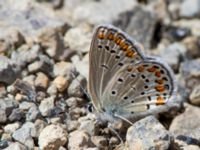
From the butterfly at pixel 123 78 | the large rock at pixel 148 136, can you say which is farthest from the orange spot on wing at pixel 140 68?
the large rock at pixel 148 136

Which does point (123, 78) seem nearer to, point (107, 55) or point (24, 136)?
point (107, 55)

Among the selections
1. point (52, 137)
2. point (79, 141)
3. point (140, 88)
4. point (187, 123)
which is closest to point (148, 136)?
point (79, 141)

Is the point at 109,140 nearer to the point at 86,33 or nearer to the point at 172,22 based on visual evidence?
the point at 86,33

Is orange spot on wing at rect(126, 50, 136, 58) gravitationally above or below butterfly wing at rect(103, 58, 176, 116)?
above

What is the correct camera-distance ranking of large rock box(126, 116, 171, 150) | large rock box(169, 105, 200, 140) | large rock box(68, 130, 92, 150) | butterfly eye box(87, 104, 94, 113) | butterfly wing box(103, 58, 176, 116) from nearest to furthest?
large rock box(126, 116, 171, 150) < large rock box(68, 130, 92, 150) < butterfly wing box(103, 58, 176, 116) < butterfly eye box(87, 104, 94, 113) < large rock box(169, 105, 200, 140)

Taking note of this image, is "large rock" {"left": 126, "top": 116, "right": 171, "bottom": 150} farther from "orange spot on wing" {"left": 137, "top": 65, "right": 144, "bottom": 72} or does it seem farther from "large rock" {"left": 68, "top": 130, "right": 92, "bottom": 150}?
"orange spot on wing" {"left": 137, "top": 65, "right": 144, "bottom": 72}

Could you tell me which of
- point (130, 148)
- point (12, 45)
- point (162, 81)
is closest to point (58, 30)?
point (12, 45)

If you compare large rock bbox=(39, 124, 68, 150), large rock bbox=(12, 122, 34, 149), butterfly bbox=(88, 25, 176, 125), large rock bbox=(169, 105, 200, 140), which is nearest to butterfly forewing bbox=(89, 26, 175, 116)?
butterfly bbox=(88, 25, 176, 125)
